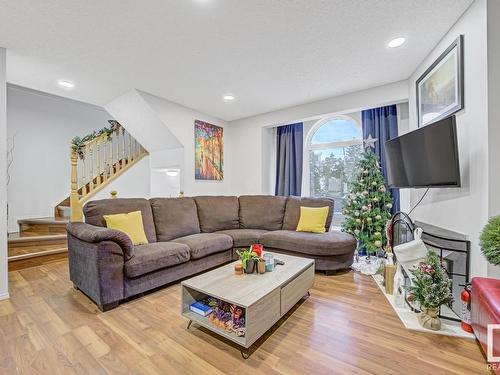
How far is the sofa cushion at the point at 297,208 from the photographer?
3698 millimetres

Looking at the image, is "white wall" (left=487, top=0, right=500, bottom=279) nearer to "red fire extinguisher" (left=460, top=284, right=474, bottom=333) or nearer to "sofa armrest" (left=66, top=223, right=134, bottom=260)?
"red fire extinguisher" (left=460, top=284, right=474, bottom=333)

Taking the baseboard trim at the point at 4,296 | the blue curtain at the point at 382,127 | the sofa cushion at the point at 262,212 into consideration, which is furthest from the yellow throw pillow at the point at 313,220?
the baseboard trim at the point at 4,296

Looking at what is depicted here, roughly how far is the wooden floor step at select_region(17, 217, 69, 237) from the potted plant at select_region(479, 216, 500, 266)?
5211 millimetres

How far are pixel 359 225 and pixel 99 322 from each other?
3.23 meters

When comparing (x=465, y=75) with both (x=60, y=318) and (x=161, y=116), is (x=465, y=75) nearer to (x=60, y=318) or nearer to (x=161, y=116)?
(x=161, y=116)

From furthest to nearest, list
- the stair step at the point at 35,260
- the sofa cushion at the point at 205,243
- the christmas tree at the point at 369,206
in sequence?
the christmas tree at the point at 369,206, the stair step at the point at 35,260, the sofa cushion at the point at 205,243

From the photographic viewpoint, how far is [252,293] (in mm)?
1703

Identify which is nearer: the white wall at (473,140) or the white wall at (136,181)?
the white wall at (473,140)

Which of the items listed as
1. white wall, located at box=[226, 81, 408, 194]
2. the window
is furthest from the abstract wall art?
the window

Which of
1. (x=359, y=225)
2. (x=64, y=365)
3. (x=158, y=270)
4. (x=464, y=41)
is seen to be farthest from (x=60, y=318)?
(x=464, y=41)

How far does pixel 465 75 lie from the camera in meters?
2.00

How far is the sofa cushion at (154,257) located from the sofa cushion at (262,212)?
1.51 m

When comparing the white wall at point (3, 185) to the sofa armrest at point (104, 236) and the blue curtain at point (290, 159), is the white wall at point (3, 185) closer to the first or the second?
the sofa armrest at point (104, 236)

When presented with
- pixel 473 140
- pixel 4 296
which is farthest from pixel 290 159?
pixel 4 296
